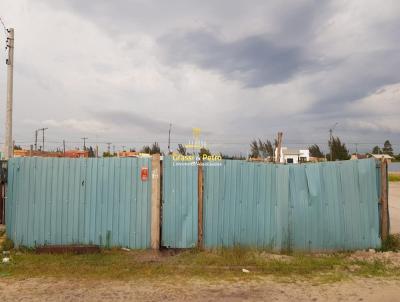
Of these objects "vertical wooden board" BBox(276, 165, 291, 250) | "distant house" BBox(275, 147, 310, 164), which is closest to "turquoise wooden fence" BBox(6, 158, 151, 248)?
"vertical wooden board" BBox(276, 165, 291, 250)

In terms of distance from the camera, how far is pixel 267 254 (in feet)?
25.4

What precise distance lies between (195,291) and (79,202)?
11.6 feet

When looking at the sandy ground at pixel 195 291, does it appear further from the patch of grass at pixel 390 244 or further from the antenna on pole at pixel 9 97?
the antenna on pole at pixel 9 97

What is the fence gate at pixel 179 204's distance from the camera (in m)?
8.06

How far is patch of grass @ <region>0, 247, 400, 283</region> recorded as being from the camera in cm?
652

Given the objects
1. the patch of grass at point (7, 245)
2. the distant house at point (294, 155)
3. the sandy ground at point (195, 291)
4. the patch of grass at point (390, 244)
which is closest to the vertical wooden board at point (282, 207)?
the sandy ground at point (195, 291)

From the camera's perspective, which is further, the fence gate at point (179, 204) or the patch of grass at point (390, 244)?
the patch of grass at point (390, 244)

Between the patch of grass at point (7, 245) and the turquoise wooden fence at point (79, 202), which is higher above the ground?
the turquoise wooden fence at point (79, 202)

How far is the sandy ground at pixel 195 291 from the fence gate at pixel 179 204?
1899 millimetres

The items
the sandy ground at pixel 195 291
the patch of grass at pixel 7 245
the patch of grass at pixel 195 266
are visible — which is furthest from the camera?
the patch of grass at pixel 7 245

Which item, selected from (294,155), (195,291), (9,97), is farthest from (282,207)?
(294,155)

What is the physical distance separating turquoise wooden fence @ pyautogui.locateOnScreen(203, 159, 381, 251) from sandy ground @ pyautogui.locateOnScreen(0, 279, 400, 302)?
1824 millimetres

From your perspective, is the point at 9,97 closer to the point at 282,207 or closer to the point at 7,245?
the point at 7,245

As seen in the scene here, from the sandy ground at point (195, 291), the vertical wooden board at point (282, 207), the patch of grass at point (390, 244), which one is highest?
the vertical wooden board at point (282, 207)
